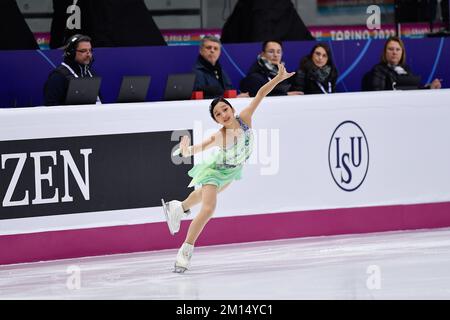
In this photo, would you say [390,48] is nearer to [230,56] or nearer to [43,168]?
[230,56]

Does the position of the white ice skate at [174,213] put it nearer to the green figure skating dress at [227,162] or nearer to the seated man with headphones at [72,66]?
the green figure skating dress at [227,162]

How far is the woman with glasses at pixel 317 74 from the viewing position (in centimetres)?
1065

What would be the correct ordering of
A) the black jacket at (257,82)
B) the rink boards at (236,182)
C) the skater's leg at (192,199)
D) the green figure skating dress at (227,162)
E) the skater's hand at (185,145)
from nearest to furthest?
the skater's hand at (185,145), the green figure skating dress at (227,162), the skater's leg at (192,199), the rink boards at (236,182), the black jacket at (257,82)

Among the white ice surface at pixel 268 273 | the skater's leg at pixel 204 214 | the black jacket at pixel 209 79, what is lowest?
the white ice surface at pixel 268 273

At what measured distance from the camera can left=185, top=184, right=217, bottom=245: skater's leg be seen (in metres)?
8.21

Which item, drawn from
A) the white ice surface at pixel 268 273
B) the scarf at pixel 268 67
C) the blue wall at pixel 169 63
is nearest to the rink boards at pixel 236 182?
the white ice surface at pixel 268 273

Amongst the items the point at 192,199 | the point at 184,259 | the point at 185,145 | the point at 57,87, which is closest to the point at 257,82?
the point at 57,87

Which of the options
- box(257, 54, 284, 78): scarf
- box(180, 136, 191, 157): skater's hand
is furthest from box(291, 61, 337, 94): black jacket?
box(180, 136, 191, 157): skater's hand

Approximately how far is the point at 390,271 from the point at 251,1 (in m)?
5.01

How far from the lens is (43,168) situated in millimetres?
8664

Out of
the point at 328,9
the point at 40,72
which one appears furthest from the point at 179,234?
the point at 328,9

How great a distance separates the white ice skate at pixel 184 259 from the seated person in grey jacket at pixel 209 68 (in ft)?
7.17

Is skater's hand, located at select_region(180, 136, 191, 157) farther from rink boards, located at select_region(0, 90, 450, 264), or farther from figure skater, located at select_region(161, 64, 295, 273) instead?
rink boards, located at select_region(0, 90, 450, 264)

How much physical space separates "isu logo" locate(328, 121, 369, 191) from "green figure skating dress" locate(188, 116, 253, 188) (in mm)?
1617
